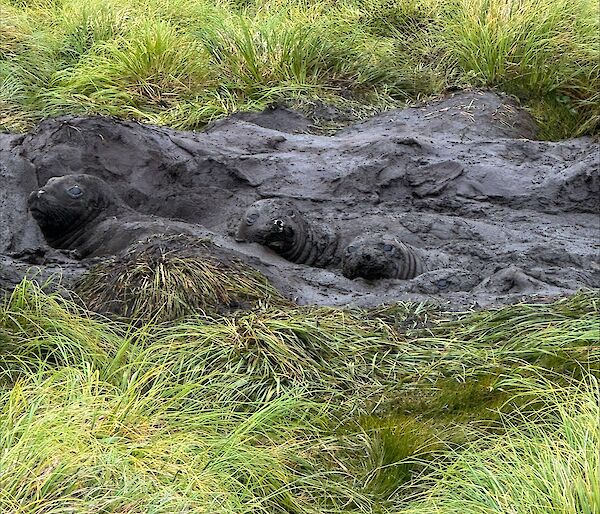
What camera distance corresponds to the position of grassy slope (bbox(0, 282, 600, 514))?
3.01 m

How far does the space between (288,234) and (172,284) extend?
4.28 ft

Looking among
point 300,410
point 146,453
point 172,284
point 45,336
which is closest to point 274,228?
point 172,284

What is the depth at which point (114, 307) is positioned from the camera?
4.92m

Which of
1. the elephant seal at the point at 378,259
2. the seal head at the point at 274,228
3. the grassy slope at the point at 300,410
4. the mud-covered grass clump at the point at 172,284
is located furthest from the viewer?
the seal head at the point at 274,228

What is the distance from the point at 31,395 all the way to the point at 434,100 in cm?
560

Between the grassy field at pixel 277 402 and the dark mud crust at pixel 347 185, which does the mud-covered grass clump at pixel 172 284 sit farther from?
the dark mud crust at pixel 347 185

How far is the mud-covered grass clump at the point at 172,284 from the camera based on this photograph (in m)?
4.85

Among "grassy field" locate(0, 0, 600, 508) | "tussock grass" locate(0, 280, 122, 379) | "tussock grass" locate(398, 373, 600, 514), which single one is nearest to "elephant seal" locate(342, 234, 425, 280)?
"grassy field" locate(0, 0, 600, 508)

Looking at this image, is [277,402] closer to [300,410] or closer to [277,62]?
[300,410]

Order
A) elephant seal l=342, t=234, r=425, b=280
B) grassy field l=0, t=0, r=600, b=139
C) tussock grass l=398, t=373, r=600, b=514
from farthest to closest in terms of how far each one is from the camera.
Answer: grassy field l=0, t=0, r=600, b=139, elephant seal l=342, t=234, r=425, b=280, tussock grass l=398, t=373, r=600, b=514

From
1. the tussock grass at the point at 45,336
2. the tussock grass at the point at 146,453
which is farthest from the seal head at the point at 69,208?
the tussock grass at the point at 146,453

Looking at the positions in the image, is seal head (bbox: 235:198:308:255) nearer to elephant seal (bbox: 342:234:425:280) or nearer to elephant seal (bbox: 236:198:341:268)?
elephant seal (bbox: 236:198:341:268)

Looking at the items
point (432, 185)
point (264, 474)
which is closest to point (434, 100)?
point (432, 185)

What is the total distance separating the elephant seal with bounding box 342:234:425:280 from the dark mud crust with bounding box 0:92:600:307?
12 centimetres
